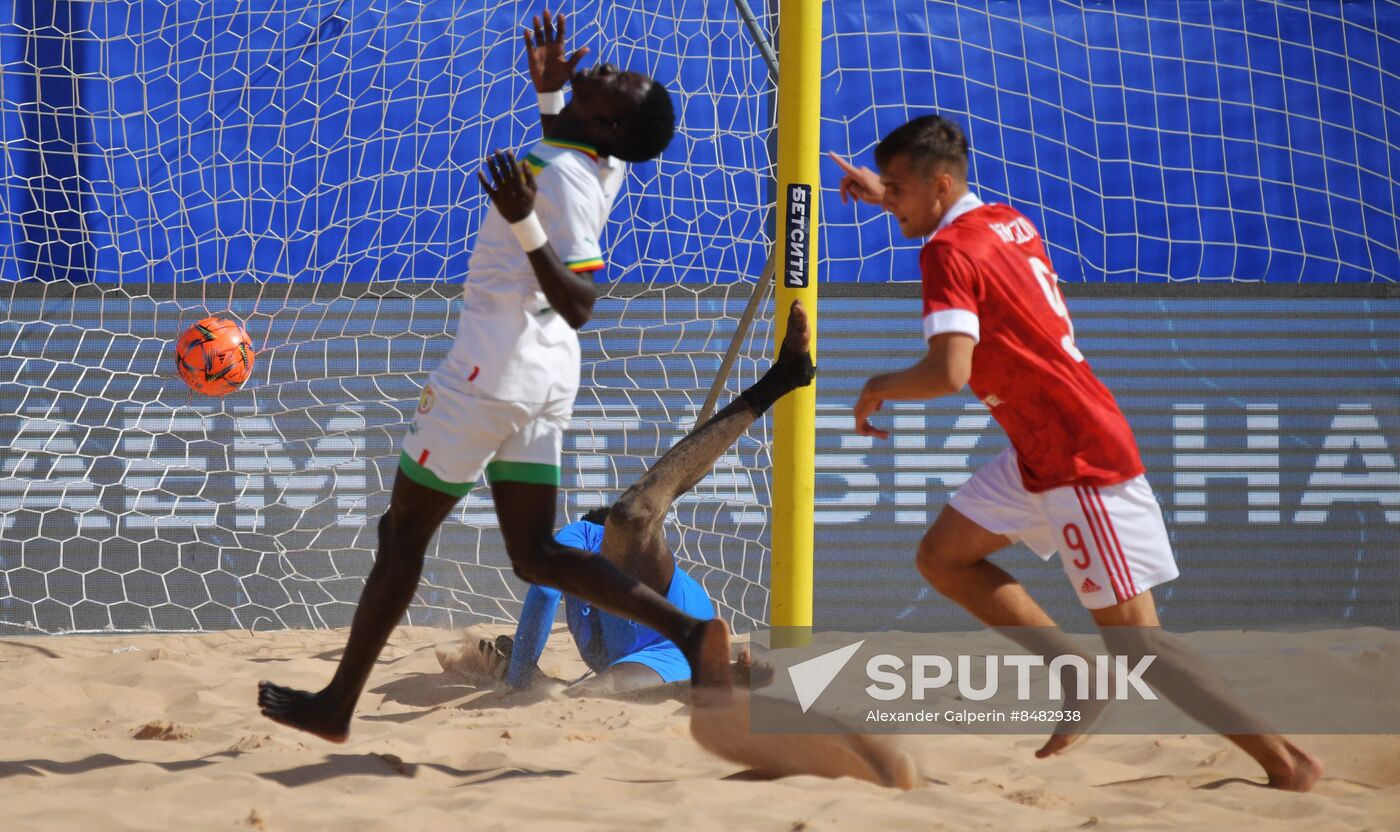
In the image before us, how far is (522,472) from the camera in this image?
324cm

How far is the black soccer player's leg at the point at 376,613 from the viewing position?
323cm

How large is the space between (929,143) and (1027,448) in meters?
0.91

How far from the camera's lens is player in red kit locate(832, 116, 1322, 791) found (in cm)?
322

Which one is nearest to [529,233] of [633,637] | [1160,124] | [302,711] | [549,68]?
[549,68]

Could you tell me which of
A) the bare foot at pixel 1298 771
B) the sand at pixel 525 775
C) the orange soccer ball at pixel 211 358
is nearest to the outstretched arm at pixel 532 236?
the sand at pixel 525 775

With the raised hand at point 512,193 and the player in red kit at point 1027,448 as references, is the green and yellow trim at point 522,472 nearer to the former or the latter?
the raised hand at point 512,193

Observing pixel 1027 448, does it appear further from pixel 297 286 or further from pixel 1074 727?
A: pixel 297 286

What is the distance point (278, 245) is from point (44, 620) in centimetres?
247

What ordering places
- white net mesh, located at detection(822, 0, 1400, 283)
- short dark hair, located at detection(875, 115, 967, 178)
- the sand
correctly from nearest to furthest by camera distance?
the sand
short dark hair, located at detection(875, 115, 967, 178)
white net mesh, located at detection(822, 0, 1400, 283)

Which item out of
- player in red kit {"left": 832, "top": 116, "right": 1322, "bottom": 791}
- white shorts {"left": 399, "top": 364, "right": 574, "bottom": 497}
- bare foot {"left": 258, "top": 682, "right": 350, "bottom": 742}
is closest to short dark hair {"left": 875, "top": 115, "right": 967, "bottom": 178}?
player in red kit {"left": 832, "top": 116, "right": 1322, "bottom": 791}

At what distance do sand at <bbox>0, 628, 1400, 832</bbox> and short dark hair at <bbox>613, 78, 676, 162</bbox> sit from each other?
1637 millimetres

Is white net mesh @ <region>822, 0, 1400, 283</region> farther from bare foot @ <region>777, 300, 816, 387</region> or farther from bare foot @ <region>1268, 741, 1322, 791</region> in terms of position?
bare foot @ <region>1268, 741, 1322, 791</region>

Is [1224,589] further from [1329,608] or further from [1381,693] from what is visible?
[1381,693]

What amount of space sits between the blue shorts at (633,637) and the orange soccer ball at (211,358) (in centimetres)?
198
